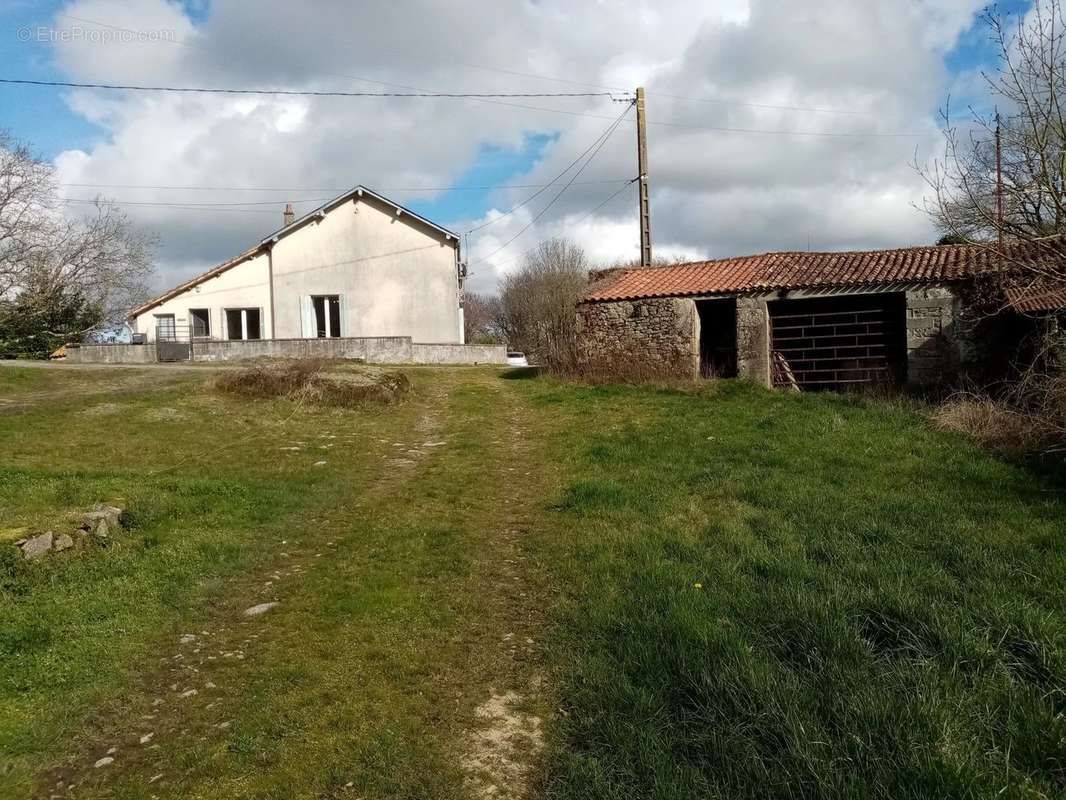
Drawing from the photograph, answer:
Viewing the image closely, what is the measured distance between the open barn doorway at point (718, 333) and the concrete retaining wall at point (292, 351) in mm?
10606

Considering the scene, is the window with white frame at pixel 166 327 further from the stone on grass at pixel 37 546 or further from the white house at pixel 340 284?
the stone on grass at pixel 37 546

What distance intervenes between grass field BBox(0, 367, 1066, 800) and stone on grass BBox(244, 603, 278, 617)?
144 millimetres

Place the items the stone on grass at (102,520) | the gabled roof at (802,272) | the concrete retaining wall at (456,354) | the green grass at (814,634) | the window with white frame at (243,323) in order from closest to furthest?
1. the green grass at (814,634)
2. the stone on grass at (102,520)
3. the gabled roof at (802,272)
4. the concrete retaining wall at (456,354)
5. the window with white frame at (243,323)

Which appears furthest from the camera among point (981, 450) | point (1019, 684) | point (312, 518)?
point (981, 450)

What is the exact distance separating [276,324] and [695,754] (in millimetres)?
27642

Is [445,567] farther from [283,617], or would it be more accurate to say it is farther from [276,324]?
[276,324]

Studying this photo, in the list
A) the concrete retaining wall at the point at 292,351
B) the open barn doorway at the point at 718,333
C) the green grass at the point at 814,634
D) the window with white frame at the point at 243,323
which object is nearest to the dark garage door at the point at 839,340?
the open barn doorway at the point at 718,333

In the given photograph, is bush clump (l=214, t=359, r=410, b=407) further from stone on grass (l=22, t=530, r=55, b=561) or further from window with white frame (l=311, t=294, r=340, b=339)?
window with white frame (l=311, t=294, r=340, b=339)

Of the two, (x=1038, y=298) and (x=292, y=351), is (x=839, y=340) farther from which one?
(x=292, y=351)

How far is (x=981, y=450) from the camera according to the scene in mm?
8844

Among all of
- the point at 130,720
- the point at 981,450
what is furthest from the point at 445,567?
the point at 981,450

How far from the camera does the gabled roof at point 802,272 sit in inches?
593

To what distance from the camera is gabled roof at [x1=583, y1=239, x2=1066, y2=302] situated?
49.4ft

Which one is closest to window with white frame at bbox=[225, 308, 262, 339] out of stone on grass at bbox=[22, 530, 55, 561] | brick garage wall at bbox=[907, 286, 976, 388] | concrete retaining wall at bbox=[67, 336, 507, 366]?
concrete retaining wall at bbox=[67, 336, 507, 366]
